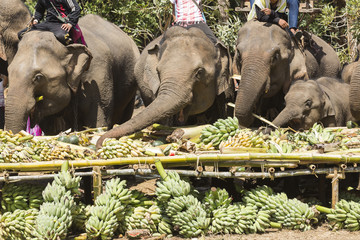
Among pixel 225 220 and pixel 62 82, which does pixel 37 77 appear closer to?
pixel 62 82

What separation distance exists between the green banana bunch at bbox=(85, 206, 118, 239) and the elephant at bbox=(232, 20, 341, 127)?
3.44 m

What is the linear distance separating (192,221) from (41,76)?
3.79 metres

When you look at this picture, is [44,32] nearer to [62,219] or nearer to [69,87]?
[69,87]

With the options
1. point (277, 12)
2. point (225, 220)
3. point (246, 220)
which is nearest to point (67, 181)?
point (225, 220)

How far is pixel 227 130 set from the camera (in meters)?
8.09

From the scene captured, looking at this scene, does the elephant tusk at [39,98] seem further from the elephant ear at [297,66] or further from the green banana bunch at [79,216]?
the elephant ear at [297,66]

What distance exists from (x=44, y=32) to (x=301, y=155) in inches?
185

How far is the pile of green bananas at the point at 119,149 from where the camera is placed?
300 inches

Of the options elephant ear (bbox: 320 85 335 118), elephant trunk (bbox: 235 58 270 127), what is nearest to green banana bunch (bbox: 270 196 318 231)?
elephant trunk (bbox: 235 58 270 127)

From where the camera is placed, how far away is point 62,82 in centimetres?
1016

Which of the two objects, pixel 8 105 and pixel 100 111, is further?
pixel 100 111

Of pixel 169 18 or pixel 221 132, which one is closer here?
pixel 221 132

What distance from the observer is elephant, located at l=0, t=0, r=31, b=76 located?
37.4ft

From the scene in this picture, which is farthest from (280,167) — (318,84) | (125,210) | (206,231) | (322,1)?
(322,1)
